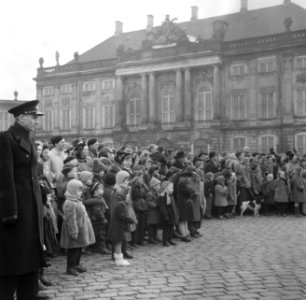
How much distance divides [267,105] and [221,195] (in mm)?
20509

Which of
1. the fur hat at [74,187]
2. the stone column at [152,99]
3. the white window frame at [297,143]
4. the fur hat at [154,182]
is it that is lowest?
the fur hat at [154,182]

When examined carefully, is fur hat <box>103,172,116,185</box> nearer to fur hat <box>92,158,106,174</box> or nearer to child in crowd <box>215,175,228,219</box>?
fur hat <box>92,158,106,174</box>

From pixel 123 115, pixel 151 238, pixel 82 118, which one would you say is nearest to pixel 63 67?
pixel 82 118

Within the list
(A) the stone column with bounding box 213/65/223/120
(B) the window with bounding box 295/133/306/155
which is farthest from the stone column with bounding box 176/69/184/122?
(B) the window with bounding box 295/133/306/155

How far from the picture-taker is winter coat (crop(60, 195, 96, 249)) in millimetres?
6895

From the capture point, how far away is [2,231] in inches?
179

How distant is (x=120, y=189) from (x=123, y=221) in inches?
21.8

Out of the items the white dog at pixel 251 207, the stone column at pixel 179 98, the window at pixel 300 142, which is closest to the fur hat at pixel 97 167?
the white dog at pixel 251 207

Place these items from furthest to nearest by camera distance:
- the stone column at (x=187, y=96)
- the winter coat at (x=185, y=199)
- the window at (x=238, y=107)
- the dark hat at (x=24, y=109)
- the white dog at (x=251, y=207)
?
the stone column at (x=187, y=96), the window at (x=238, y=107), the white dog at (x=251, y=207), the winter coat at (x=185, y=199), the dark hat at (x=24, y=109)

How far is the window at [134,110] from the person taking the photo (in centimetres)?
3834

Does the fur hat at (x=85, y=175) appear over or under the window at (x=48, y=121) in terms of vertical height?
under

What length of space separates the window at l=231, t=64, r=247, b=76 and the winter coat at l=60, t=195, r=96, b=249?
28607 mm

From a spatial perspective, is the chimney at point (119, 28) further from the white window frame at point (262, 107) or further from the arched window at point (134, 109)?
the white window frame at point (262, 107)

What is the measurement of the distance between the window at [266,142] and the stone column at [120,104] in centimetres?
1168
